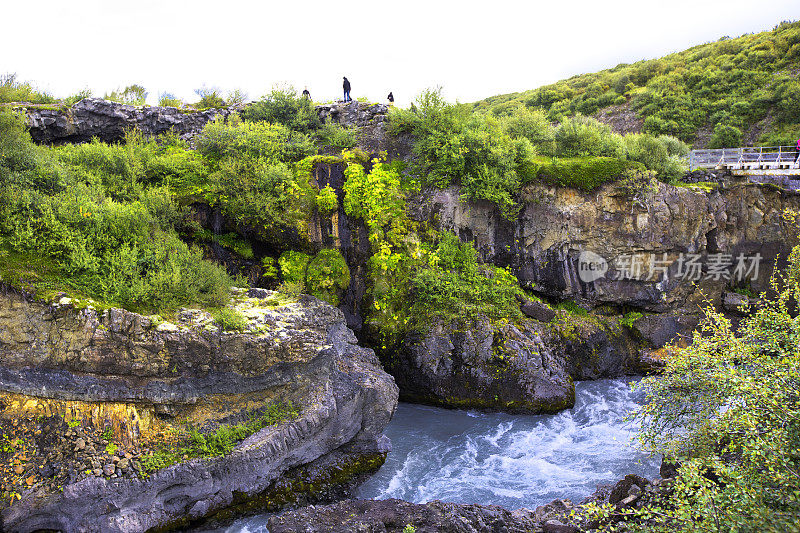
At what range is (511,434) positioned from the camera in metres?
14.7

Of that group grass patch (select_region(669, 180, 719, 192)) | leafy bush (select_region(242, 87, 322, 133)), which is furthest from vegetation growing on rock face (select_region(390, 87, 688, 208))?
leafy bush (select_region(242, 87, 322, 133))

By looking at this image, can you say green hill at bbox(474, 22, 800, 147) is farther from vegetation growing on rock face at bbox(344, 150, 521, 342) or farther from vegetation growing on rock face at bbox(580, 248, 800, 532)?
vegetation growing on rock face at bbox(580, 248, 800, 532)

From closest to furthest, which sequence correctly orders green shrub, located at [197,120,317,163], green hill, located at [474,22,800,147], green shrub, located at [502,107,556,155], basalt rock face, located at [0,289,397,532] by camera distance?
basalt rock face, located at [0,289,397,532] → green shrub, located at [197,120,317,163] → green shrub, located at [502,107,556,155] → green hill, located at [474,22,800,147]

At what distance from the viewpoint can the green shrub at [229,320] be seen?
11.2 m

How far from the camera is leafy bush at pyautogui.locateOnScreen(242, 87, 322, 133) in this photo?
2103 cm

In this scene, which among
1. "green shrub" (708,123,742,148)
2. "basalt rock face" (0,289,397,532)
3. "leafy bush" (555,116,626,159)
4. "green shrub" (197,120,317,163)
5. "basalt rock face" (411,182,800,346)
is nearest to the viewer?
"basalt rock face" (0,289,397,532)

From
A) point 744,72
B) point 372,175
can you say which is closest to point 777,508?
point 372,175

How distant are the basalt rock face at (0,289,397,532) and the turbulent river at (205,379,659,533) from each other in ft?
4.18

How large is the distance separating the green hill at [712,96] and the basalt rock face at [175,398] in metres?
25.0

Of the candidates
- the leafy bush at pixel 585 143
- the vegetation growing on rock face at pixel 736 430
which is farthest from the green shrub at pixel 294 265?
the leafy bush at pixel 585 143

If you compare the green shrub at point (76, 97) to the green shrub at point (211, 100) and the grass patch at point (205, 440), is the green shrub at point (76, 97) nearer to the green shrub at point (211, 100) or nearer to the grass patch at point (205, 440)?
the green shrub at point (211, 100)

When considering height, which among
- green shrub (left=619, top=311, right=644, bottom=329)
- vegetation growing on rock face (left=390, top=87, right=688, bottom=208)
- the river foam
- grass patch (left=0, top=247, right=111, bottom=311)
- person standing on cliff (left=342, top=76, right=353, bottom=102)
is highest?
person standing on cliff (left=342, top=76, right=353, bottom=102)

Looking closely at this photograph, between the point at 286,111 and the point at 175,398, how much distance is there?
15016mm

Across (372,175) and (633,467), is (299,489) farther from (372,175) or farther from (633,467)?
(372,175)
